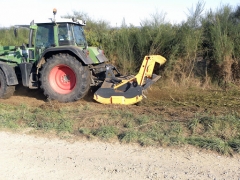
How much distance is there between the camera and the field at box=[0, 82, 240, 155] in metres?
5.26

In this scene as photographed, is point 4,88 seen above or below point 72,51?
below

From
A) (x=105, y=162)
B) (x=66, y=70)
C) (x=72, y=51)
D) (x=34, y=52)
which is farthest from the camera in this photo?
(x=34, y=52)

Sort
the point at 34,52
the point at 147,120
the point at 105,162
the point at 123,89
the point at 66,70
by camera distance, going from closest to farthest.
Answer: the point at 105,162 → the point at 147,120 → the point at 123,89 → the point at 66,70 → the point at 34,52

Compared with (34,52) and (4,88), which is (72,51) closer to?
(34,52)

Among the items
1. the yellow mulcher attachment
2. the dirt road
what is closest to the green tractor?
the yellow mulcher attachment

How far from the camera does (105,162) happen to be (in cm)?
456

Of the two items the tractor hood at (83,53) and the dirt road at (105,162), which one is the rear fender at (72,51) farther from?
the dirt road at (105,162)

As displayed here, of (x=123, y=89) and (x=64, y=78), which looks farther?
(x=64, y=78)

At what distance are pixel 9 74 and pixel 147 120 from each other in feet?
14.3

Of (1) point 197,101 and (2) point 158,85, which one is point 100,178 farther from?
(2) point 158,85

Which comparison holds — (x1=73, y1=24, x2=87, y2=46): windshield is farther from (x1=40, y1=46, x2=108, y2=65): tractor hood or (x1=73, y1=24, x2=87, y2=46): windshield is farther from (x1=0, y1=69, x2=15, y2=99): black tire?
(x1=0, y1=69, x2=15, y2=99): black tire

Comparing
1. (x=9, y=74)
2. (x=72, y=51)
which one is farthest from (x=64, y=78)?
(x=9, y=74)

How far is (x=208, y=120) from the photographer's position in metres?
5.82

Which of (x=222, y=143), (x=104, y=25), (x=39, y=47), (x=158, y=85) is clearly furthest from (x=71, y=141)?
(x=104, y=25)
